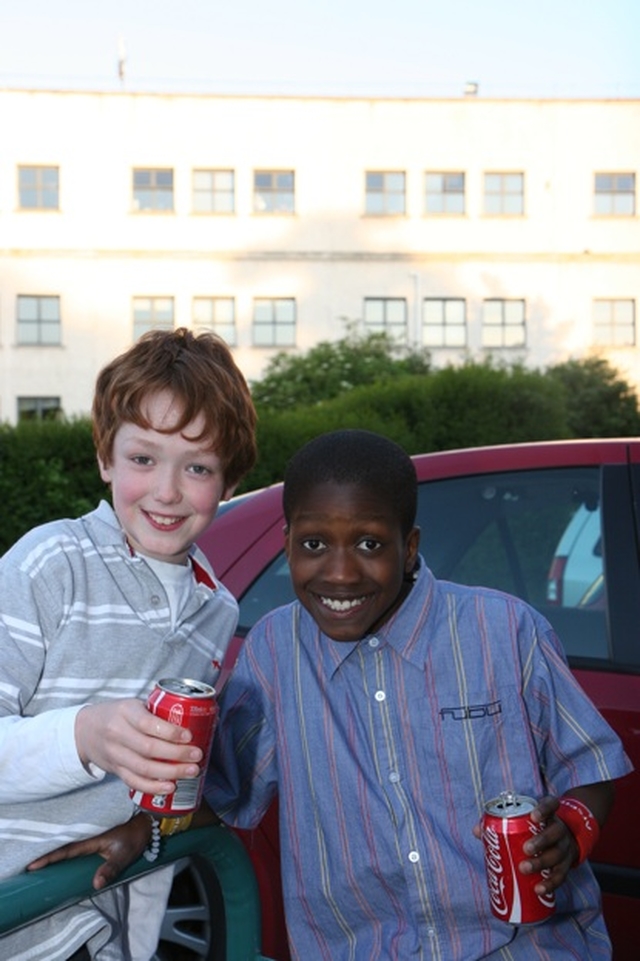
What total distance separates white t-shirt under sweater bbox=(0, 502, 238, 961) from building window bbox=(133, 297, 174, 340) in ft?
119

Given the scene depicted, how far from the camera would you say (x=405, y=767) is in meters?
1.86

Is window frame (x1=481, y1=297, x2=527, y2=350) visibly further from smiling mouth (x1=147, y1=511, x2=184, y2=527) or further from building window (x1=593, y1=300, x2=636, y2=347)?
smiling mouth (x1=147, y1=511, x2=184, y2=527)

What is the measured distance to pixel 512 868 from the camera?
64.8 inches

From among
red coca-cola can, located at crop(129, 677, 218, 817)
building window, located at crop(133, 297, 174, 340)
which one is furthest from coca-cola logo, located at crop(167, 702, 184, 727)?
building window, located at crop(133, 297, 174, 340)

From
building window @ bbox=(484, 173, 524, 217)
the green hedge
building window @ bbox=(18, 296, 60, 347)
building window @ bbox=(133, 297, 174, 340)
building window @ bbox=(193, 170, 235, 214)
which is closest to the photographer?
the green hedge

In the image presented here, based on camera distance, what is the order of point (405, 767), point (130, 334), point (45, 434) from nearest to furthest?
point (405, 767) < point (45, 434) < point (130, 334)

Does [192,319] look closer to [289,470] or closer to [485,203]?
[485,203]

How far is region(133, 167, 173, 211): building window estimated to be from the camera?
38344 mm

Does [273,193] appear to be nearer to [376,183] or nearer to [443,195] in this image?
[376,183]

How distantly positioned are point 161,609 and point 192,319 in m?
37.4

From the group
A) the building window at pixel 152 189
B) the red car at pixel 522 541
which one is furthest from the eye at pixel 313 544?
the building window at pixel 152 189

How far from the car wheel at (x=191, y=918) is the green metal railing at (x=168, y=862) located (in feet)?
4.70

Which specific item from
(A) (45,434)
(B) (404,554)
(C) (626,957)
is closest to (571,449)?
(C) (626,957)

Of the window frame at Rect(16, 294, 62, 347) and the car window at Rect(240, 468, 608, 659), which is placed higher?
the window frame at Rect(16, 294, 62, 347)
